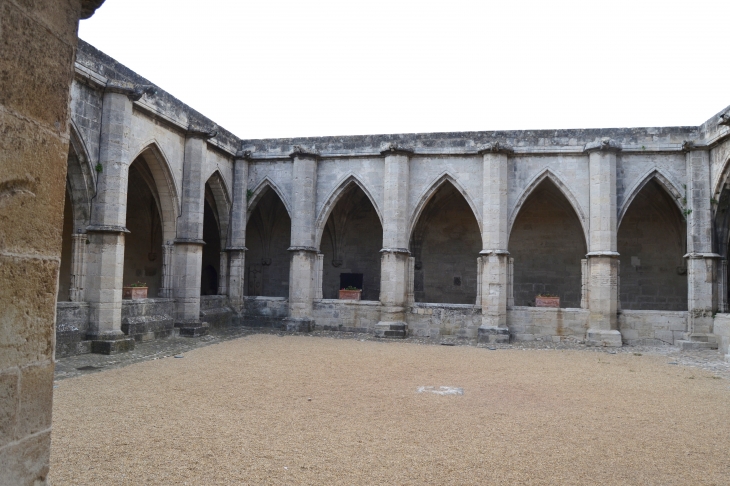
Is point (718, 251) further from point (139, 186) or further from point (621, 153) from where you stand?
point (139, 186)

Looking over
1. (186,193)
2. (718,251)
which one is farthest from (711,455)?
(186,193)

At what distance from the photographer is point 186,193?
1303 cm

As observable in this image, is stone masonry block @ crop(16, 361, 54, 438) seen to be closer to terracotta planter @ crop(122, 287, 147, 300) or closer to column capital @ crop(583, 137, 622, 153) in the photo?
terracotta planter @ crop(122, 287, 147, 300)

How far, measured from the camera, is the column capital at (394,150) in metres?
14.0

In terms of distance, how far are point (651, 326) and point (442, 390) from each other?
8226 millimetres

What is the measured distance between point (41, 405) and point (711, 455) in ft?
17.2

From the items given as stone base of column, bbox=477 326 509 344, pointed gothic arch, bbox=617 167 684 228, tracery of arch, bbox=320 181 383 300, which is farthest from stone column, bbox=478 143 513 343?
tracery of arch, bbox=320 181 383 300

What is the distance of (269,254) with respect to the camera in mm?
19031

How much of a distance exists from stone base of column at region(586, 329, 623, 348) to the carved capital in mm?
10622

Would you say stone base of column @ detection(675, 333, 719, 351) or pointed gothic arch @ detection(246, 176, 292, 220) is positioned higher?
pointed gothic arch @ detection(246, 176, 292, 220)

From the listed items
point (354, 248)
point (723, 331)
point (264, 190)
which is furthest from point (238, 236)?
point (723, 331)

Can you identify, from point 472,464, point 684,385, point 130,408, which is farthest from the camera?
point 684,385

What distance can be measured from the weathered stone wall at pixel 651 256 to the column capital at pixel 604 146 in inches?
144

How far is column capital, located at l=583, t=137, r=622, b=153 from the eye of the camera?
42.4 ft
